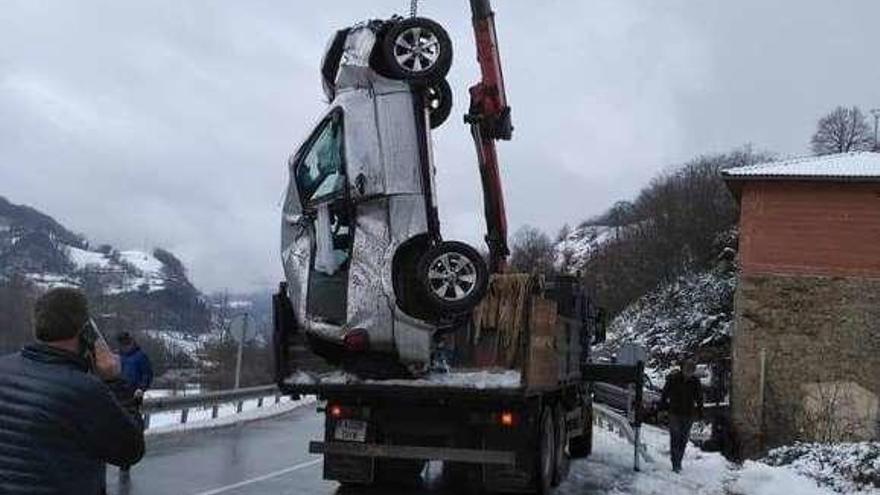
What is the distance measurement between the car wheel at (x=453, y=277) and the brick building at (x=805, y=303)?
24.0m

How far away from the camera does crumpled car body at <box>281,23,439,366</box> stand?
990 centimetres

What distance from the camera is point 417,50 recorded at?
1024 centimetres

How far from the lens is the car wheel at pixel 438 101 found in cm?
1038

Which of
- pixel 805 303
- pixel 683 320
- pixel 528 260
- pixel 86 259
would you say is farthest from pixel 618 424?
pixel 86 259

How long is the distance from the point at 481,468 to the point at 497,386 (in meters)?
1.37

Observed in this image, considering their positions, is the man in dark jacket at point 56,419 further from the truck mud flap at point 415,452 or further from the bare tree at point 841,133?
the bare tree at point 841,133

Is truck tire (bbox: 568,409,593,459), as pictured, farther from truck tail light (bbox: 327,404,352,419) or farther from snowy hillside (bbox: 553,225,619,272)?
snowy hillside (bbox: 553,225,619,272)

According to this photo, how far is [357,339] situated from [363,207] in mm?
1233

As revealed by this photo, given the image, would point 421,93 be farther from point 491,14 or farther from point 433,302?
point 491,14

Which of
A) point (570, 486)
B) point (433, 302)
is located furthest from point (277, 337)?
point (570, 486)

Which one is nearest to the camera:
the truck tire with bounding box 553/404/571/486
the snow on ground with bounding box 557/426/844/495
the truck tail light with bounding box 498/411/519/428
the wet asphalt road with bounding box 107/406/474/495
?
the truck tail light with bounding box 498/411/519/428

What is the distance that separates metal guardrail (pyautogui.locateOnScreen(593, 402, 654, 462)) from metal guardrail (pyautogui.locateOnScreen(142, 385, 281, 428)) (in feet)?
19.3

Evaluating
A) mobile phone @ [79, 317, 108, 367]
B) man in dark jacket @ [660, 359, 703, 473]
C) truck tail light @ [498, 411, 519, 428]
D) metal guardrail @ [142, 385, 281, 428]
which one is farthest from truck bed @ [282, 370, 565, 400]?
mobile phone @ [79, 317, 108, 367]

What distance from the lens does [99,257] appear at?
148375 millimetres
